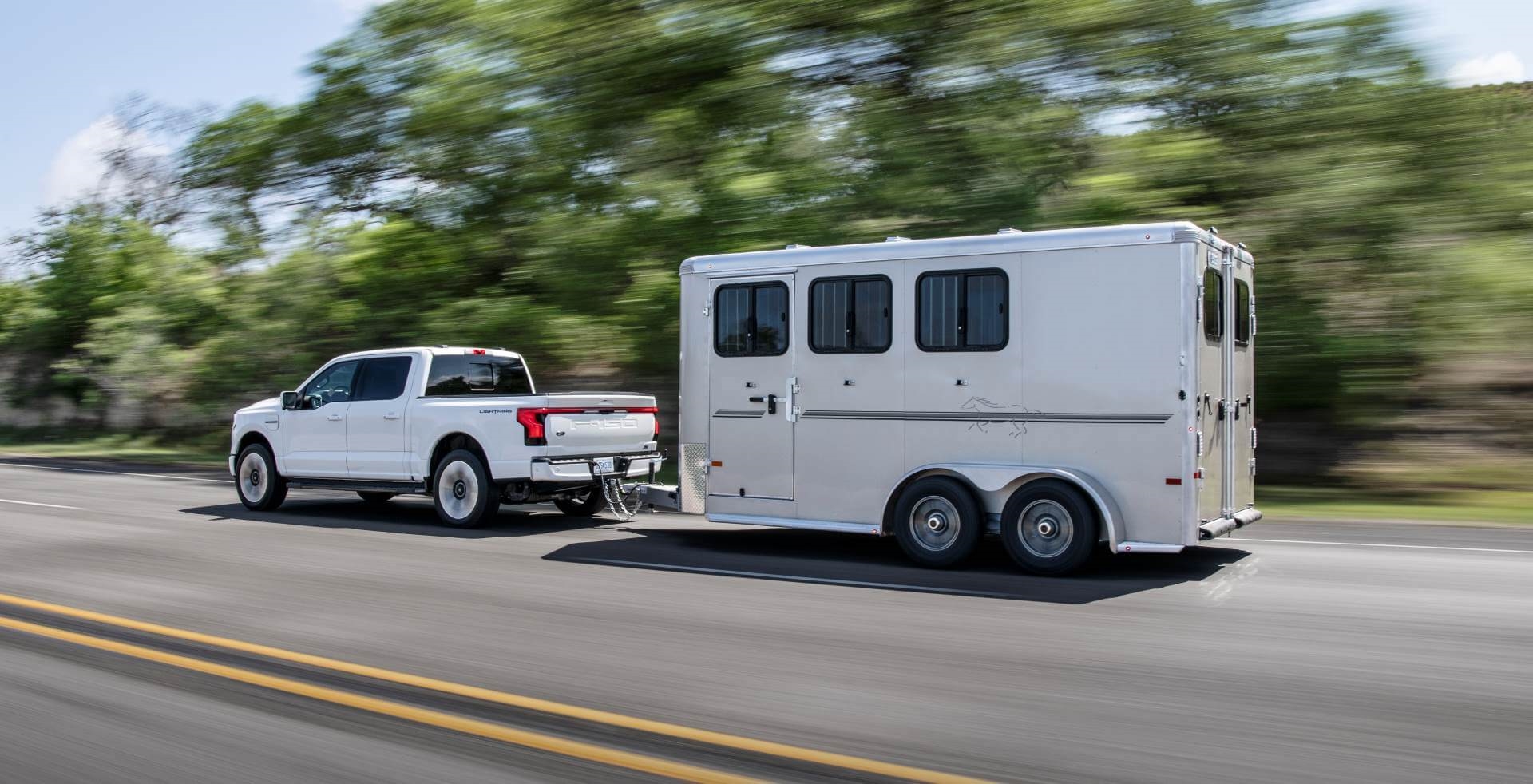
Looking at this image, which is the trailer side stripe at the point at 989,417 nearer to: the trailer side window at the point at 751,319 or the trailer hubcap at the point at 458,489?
the trailer side window at the point at 751,319

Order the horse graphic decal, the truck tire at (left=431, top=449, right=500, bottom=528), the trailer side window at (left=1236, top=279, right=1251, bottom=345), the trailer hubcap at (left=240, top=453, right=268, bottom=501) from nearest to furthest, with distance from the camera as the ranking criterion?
the horse graphic decal
the trailer side window at (left=1236, top=279, right=1251, bottom=345)
the truck tire at (left=431, top=449, right=500, bottom=528)
the trailer hubcap at (left=240, top=453, right=268, bottom=501)

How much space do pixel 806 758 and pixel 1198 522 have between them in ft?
17.3

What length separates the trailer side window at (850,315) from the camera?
10.5 meters

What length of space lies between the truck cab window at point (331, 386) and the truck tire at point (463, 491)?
1827mm

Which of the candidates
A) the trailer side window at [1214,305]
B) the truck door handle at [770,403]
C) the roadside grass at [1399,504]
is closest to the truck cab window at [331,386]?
the truck door handle at [770,403]

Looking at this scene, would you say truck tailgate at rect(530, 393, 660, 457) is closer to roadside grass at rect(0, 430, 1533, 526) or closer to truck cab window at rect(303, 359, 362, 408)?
truck cab window at rect(303, 359, 362, 408)

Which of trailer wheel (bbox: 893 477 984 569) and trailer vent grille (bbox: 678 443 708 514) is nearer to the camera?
trailer wheel (bbox: 893 477 984 569)

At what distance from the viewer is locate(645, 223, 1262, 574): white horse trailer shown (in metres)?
9.24

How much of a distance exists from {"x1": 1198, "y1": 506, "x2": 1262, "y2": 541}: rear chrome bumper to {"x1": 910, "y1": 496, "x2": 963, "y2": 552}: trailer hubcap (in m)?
1.89

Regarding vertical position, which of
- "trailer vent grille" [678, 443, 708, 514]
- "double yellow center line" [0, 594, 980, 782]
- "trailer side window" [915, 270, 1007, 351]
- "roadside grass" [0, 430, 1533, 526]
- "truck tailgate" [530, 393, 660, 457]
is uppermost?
"trailer side window" [915, 270, 1007, 351]

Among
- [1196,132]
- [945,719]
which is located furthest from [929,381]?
[1196,132]

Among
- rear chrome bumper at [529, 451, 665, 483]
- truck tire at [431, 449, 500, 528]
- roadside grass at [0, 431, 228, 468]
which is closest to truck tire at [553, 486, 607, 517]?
rear chrome bumper at [529, 451, 665, 483]

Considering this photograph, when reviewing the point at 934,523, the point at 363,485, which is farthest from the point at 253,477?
the point at 934,523

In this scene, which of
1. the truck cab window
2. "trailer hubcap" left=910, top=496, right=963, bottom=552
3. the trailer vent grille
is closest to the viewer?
"trailer hubcap" left=910, top=496, right=963, bottom=552
